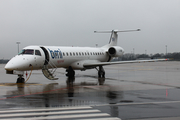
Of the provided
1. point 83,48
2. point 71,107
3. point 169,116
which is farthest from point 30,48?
point 169,116

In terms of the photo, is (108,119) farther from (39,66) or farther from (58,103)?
(39,66)

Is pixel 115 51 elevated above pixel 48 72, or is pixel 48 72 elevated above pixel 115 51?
pixel 115 51

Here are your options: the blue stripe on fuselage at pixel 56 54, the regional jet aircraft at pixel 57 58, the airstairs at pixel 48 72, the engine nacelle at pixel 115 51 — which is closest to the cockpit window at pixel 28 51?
the regional jet aircraft at pixel 57 58

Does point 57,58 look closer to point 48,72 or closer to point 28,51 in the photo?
point 48,72

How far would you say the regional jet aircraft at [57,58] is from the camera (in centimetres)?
1775

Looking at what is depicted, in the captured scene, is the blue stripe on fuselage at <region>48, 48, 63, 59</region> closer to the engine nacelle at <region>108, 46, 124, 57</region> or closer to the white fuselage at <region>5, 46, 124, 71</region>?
the white fuselage at <region>5, 46, 124, 71</region>

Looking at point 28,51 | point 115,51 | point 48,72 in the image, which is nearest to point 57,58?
point 48,72

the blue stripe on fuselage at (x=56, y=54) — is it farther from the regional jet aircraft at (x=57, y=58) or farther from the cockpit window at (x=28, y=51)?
the cockpit window at (x=28, y=51)

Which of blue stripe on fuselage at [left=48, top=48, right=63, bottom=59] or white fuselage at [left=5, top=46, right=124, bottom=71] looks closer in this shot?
white fuselage at [left=5, top=46, right=124, bottom=71]

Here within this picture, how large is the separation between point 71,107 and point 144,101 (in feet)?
10.4

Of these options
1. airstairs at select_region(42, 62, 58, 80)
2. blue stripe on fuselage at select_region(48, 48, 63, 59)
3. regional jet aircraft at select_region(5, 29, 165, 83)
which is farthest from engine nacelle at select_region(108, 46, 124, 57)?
airstairs at select_region(42, 62, 58, 80)

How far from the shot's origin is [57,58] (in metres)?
21.2

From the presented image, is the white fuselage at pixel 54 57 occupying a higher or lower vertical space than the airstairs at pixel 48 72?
higher

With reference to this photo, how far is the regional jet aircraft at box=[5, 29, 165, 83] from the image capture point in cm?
1775
